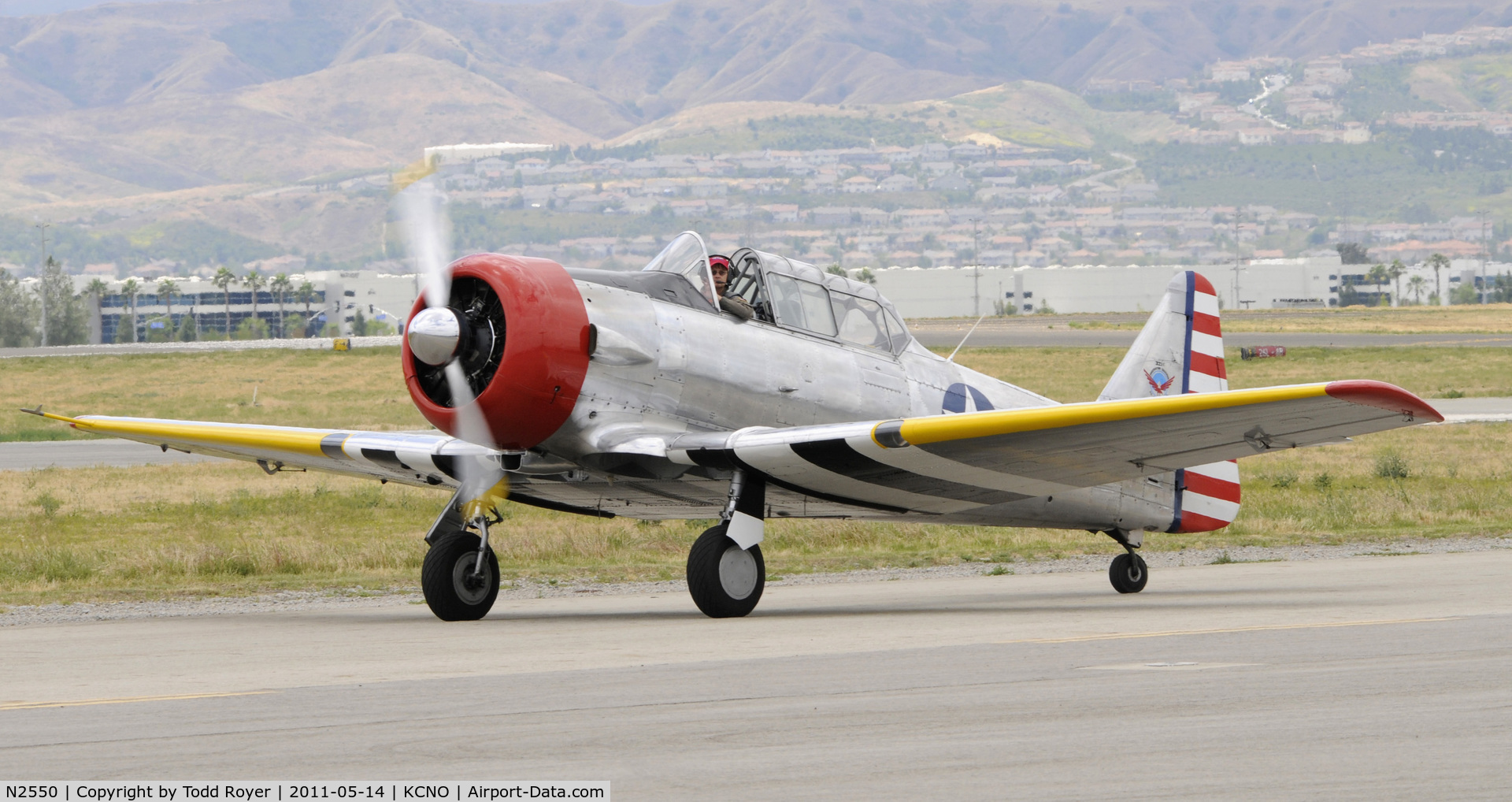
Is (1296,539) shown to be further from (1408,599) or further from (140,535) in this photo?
(140,535)

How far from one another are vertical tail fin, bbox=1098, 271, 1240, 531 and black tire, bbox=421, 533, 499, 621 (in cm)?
637

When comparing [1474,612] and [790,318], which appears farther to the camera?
[790,318]

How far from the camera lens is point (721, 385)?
40.1ft

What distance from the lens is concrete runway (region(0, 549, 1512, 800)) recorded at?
Result: 18.0ft

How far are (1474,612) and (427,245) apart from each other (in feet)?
26.6

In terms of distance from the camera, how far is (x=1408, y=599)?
12367 millimetres

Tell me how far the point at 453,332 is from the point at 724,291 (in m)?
2.50

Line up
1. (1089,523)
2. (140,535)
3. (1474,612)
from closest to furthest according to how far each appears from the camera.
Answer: (1474,612), (1089,523), (140,535)

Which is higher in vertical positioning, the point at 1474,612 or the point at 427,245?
the point at 427,245

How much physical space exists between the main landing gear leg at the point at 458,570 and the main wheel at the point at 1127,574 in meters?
5.75

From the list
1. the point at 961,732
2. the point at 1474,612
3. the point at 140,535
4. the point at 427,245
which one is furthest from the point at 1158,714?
the point at 140,535

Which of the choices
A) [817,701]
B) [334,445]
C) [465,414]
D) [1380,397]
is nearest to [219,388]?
[334,445]

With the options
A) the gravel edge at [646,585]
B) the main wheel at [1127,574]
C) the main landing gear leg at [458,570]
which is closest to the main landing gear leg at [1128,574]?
the main wheel at [1127,574]

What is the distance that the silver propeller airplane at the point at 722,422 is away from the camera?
11.1 m
